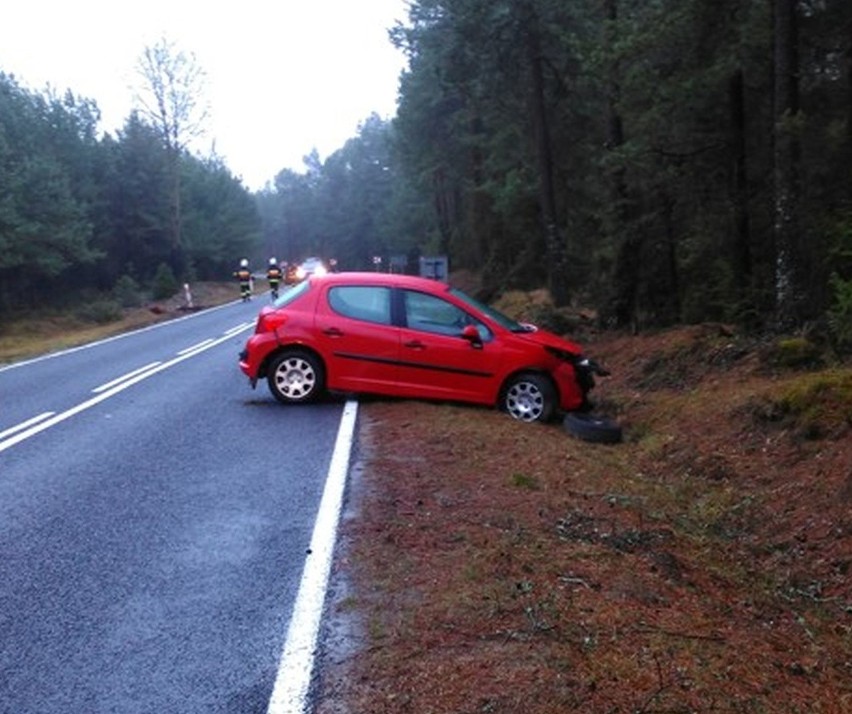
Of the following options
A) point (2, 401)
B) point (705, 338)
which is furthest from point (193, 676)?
point (705, 338)

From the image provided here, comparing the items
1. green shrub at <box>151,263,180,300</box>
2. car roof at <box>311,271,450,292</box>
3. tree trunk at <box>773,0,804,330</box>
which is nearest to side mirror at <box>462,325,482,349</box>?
car roof at <box>311,271,450,292</box>

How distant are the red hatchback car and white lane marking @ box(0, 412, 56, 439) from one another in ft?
8.32

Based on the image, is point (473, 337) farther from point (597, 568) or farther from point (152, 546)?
point (597, 568)

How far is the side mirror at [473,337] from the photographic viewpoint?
1130cm

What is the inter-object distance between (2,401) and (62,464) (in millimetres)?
5102

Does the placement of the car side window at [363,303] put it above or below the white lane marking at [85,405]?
above

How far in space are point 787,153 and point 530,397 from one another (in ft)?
16.4

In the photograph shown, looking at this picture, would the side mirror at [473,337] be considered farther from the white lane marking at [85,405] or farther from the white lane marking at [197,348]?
the white lane marking at [197,348]

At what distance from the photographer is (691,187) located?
17.7 metres

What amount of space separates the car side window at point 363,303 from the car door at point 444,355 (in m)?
0.27

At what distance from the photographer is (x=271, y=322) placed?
11.8m

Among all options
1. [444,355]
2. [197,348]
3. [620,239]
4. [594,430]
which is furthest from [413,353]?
[197,348]

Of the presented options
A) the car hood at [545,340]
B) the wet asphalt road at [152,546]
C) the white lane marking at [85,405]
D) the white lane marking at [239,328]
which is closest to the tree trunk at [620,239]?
the car hood at [545,340]

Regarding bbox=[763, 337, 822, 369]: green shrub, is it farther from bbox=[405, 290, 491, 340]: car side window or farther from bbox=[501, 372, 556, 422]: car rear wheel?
bbox=[405, 290, 491, 340]: car side window
